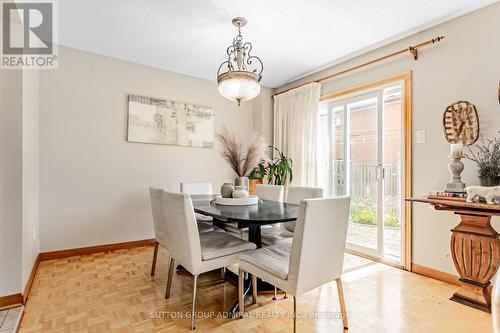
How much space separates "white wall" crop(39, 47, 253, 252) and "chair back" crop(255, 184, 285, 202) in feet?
4.39

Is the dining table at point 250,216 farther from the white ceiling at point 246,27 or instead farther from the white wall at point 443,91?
the white ceiling at point 246,27

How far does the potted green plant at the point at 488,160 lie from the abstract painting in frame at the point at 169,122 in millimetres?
3153

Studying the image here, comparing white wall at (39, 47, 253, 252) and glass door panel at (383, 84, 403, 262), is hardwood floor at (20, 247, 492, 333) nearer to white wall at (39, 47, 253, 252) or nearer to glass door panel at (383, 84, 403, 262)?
glass door panel at (383, 84, 403, 262)

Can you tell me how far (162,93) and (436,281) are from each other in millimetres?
3842

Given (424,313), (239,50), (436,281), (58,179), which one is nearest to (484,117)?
(436,281)

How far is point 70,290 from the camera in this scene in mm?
2182

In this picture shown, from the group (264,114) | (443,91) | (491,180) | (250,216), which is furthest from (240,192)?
(264,114)

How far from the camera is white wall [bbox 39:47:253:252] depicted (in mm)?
2918

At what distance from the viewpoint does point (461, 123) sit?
227 cm

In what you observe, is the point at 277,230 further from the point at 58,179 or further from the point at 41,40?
the point at 41,40

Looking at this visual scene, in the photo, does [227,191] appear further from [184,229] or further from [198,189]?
[198,189]

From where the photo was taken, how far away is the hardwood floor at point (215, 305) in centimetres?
171

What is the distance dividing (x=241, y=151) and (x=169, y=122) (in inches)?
72.2

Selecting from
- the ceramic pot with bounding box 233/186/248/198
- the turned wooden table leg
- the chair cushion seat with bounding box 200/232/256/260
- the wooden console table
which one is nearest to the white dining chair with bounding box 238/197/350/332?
the chair cushion seat with bounding box 200/232/256/260
